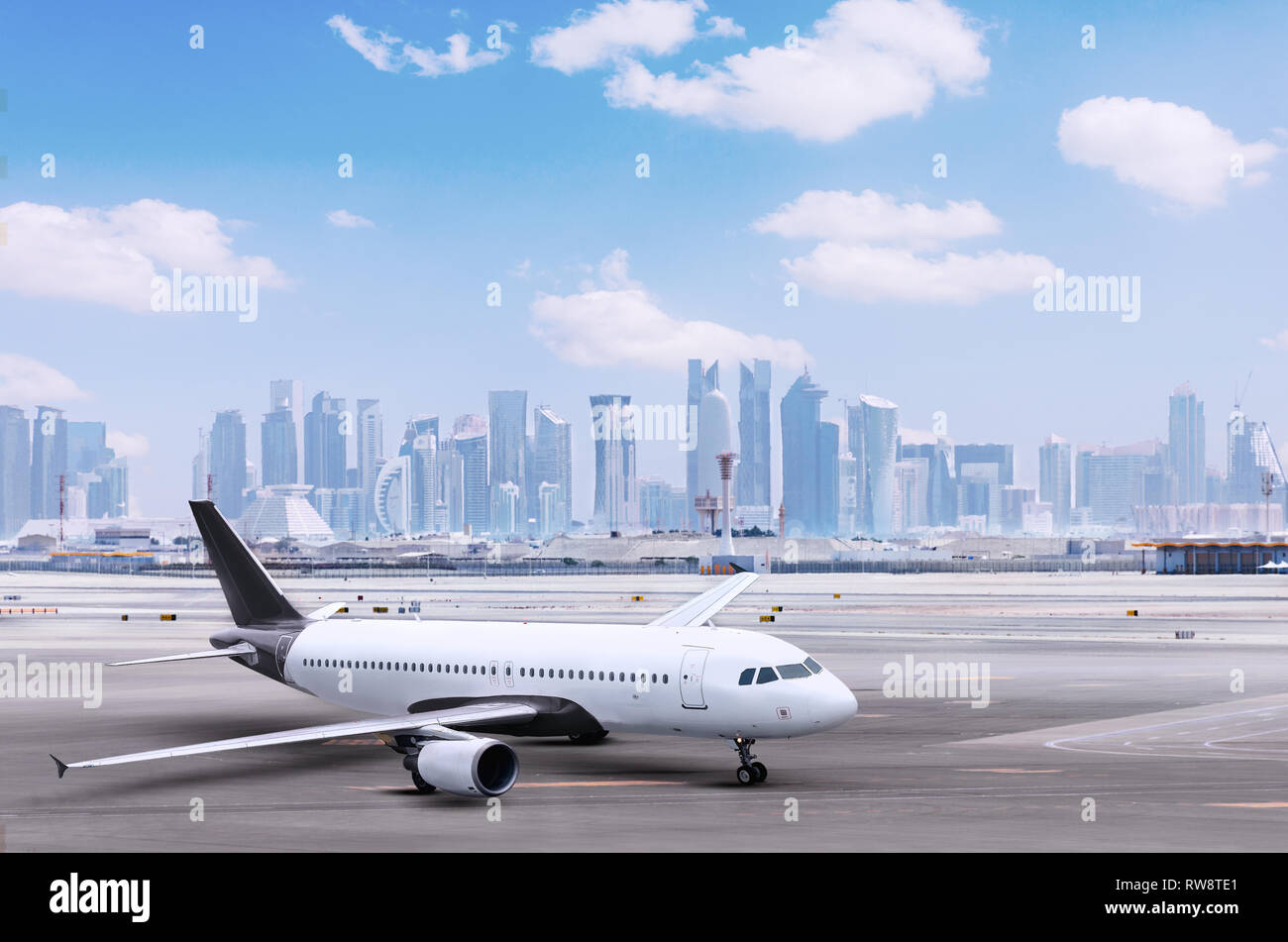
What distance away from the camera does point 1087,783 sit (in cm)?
3225

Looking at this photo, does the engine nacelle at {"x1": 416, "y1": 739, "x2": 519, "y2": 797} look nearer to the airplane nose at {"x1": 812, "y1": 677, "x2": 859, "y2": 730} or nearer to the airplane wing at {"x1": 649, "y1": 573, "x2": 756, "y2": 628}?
the airplane nose at {"x1": 812, "y1": 677, "x2": 859, "y2": 730}

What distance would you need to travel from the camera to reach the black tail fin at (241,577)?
40438mm

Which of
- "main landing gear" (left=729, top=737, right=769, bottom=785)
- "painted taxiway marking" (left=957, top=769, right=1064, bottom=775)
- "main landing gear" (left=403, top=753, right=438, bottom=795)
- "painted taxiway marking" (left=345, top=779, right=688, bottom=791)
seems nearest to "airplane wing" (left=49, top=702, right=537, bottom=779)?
"main landing gear" (left=403, top=753, right=438, bottom=795)

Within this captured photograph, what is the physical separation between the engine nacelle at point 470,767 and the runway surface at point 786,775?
0.47 m

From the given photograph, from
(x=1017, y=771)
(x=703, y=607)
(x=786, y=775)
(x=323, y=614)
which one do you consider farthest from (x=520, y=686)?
(x=1017, y=771)

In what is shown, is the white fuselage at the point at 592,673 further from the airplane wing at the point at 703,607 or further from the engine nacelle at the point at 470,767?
Answer: the airplane wing at the point at 703,607

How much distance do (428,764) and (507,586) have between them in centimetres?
14327

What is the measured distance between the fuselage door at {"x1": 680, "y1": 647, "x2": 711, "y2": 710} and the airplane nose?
257 centimetres

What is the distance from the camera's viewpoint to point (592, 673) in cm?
3259

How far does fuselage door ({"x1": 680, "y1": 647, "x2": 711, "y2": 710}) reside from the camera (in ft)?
101

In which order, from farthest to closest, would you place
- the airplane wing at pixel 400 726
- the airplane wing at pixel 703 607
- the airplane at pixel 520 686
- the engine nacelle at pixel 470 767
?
the airplane wing at pixel 703 607, the airplane at pixel 520 686, the engine nacelle at pixel 470 767, the airplane wing at pixel 400 726

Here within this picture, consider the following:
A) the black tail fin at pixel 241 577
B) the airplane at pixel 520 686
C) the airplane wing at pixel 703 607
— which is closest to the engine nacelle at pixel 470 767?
the airplane at pixel 520 686
